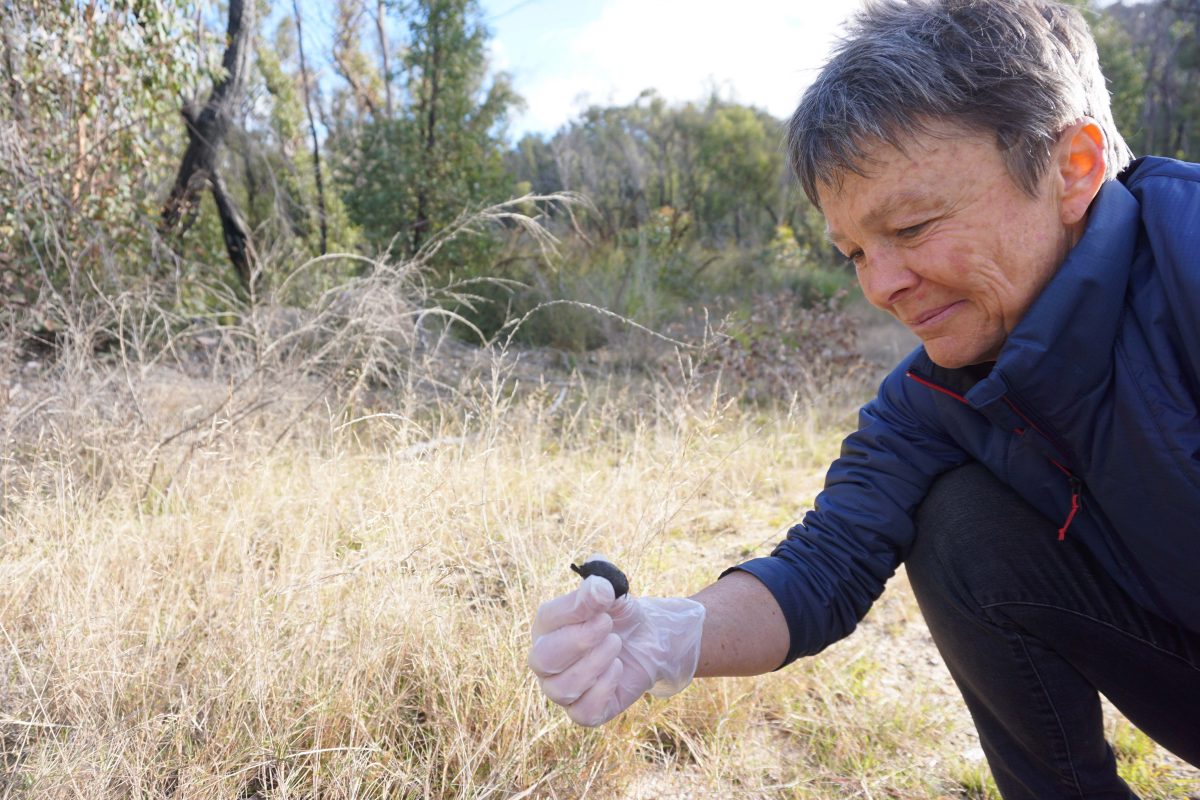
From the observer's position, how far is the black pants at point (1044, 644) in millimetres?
1368

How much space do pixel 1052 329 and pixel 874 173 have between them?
35cm

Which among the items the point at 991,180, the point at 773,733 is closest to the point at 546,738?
the point at 773,733

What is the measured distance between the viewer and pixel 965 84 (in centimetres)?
128

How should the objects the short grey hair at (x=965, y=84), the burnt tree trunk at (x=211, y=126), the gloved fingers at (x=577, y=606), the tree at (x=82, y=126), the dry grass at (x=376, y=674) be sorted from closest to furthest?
the gloved fingers at (x=577, y=606) < the short grey hair at (x=965, y=84) < the dry grass at (x=376, y=674) < the tree at (x=82, y=126) < the burnt tree trunk at (x=211, y=126)

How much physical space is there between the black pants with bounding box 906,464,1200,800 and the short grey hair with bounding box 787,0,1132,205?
0.56 metres

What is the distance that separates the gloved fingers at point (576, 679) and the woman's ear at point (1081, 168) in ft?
3.18

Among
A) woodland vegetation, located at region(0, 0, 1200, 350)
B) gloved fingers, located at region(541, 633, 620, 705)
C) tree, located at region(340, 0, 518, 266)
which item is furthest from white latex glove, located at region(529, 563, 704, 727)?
tree, located at region(340, 0, 518, 266)

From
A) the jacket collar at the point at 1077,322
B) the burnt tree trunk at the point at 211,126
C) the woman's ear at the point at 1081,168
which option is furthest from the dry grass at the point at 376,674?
the burnt tree trunk at the point at 211,126

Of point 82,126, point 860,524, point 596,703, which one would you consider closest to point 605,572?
point 596,703

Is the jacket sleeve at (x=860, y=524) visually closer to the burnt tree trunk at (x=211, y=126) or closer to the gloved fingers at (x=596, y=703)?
the gloved fingers at (x=596, y=703)

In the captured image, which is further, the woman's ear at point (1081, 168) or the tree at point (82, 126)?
the tree at point (82, 126)

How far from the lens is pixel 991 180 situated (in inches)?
50.4

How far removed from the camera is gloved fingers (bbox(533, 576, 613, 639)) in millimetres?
1158

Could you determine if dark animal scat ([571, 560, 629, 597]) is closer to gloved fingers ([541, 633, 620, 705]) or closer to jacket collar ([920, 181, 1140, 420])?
gloved fingers ([541, 633, 620, 705])
